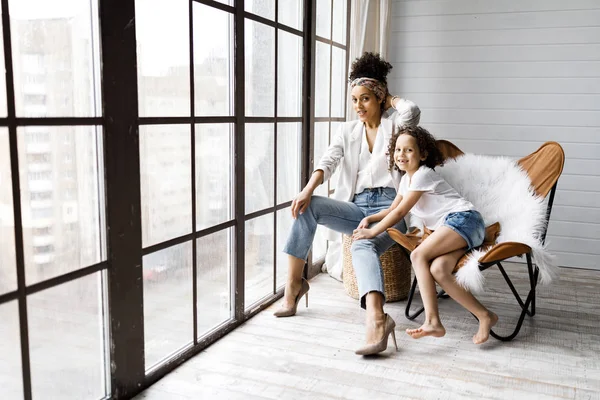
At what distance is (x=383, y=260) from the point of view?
3.36m

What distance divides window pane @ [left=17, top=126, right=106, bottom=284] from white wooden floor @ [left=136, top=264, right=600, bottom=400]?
2.24 feet

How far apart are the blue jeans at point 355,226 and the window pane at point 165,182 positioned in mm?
701

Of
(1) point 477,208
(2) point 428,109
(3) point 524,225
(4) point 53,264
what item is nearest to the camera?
(4) point 53,264

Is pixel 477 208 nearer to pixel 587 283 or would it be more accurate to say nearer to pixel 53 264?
pixel 587 283

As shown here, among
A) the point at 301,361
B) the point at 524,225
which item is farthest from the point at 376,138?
the point at 301,361

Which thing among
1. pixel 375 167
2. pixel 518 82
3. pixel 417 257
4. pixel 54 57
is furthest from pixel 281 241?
pixel 518 82

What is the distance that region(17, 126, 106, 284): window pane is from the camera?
171cm

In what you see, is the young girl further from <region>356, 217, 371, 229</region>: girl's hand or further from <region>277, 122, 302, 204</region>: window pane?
<region>277, 122, 302, 204</region>: window pane

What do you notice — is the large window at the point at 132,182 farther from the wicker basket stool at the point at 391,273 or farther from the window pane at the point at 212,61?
the wicker basket stool at the point at 391,273

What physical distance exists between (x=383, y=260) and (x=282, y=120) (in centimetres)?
96

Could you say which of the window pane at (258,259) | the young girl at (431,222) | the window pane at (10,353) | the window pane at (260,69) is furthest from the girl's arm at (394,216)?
the window pane at (10,353)

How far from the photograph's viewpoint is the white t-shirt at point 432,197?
2.87 meters

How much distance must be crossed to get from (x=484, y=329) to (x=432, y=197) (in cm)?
66

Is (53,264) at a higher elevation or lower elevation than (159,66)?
lower
